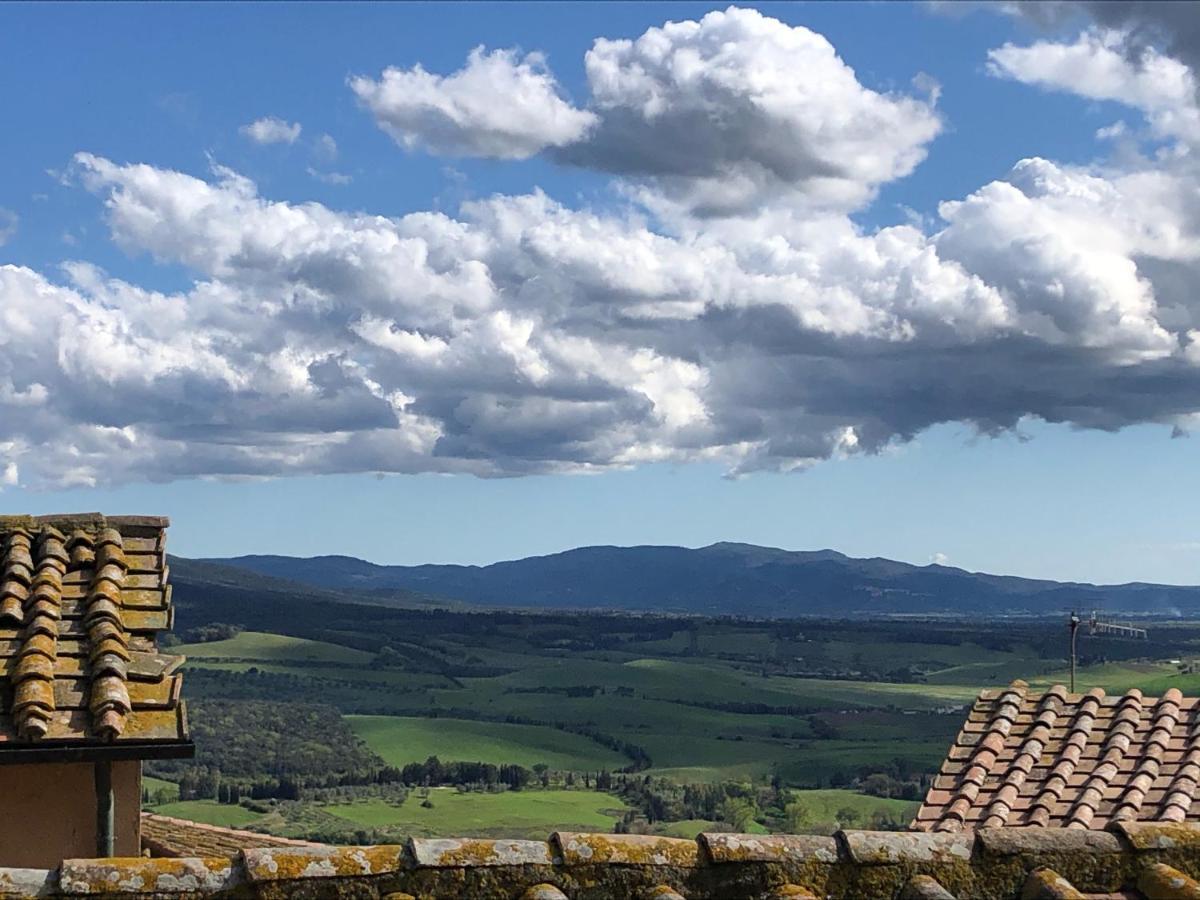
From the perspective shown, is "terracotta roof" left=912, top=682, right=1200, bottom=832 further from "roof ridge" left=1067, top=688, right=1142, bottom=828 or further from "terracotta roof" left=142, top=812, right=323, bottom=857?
"terracotta roof" left=142, top=812, right=323, bottom=857

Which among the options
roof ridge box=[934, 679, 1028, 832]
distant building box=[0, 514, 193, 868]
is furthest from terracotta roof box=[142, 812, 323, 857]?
roof ridge box=[934, 679, 1028, 832]

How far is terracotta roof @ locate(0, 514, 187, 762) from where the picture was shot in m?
11.3

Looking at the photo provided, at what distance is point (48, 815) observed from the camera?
1130cm

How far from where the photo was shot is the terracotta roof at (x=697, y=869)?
7367 mm

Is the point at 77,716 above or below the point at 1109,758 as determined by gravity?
above

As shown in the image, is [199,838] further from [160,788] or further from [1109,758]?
[160,788]

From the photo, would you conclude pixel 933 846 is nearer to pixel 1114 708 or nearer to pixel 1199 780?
pixel 1199 780

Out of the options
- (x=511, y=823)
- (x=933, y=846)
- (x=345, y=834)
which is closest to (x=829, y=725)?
→ (x=511, y=823)

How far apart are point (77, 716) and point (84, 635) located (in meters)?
1.31

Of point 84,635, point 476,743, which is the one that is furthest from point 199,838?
point 476,743

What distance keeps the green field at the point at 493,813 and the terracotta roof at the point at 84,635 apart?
259 feet

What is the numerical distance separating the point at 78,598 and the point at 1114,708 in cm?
1378

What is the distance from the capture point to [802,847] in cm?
798

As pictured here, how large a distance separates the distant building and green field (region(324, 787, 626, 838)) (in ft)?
264
